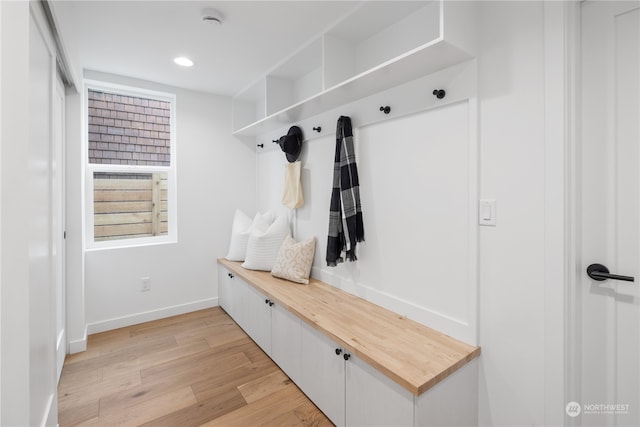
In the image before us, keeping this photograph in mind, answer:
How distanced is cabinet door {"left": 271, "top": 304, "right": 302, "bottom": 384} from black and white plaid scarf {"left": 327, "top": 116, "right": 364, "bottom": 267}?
0.49m

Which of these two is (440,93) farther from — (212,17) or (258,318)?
(258,318)

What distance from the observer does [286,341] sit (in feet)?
6.97

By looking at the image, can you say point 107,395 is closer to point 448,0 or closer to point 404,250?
point 404,250

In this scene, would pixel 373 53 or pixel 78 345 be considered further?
pixel 78 345

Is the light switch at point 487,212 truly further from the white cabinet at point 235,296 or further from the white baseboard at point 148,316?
the white baseboard at point 148,316

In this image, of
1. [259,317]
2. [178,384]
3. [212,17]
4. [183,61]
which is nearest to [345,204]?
[259,317]

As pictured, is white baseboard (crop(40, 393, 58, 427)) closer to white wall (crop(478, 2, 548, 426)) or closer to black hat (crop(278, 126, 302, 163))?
white wall (crop(478, 2, 548, 426))

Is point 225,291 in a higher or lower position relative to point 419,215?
lower

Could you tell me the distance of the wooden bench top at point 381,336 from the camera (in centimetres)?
131

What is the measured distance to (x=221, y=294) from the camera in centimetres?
337

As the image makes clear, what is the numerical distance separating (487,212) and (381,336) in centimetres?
83

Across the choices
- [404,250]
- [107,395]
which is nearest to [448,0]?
[404,250]

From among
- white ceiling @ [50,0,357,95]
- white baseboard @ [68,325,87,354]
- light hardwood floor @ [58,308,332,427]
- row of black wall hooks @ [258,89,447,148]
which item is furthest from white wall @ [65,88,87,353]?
row of black wall hooks @ [258,89,447,148]

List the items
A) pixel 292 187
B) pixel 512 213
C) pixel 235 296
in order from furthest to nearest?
pixel 235 296
pixel 292 187
pixel 512 213
